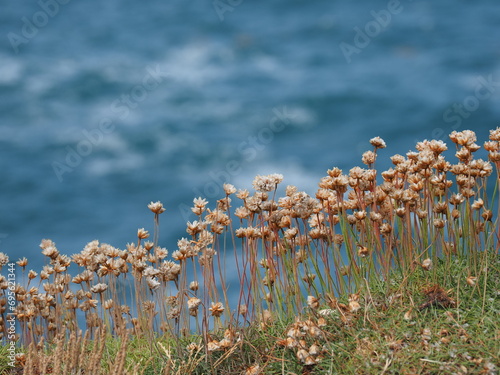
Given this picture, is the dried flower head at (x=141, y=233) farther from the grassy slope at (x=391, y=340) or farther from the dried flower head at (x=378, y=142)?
the dried flower head at (x=378, y=142)

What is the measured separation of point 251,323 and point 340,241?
34.5 inches

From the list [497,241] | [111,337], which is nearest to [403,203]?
[497,241]

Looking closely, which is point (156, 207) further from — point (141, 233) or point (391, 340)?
point (391, 340)

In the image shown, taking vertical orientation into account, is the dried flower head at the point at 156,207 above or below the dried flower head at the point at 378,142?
below

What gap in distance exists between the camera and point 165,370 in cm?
371

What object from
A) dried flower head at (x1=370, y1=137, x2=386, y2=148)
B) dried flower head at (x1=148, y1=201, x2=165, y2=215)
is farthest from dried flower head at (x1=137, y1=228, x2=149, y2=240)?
dried flower head at (x1=370, y1=137, x2=386, y2=148)

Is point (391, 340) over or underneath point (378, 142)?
underneath

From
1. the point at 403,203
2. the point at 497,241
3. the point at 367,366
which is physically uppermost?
the point at 403,203

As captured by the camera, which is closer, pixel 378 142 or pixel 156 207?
pixel 156 207

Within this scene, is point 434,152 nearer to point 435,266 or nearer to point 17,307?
point 435,266

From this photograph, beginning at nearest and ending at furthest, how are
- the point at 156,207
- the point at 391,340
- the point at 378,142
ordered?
the point at 391,340 → the point at 156,207 → the point at 378,142

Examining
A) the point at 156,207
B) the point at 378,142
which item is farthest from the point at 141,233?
the point at 378,142

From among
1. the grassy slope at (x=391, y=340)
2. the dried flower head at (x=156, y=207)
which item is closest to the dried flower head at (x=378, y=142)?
the grassy slope at (x=391, y=340)

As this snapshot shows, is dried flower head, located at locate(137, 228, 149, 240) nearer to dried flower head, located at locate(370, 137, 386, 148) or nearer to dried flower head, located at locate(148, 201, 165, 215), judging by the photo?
dried flower head, located at locate(148, 201, 165, 215)
